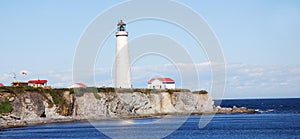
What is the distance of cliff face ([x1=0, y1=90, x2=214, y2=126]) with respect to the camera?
186ft

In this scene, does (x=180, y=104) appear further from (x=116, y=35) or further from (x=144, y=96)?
(x=116, y=35)

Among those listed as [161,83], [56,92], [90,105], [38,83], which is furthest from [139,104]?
[161,83]

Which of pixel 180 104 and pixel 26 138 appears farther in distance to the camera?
pixel 180 104

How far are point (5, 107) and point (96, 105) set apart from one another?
13.3 m

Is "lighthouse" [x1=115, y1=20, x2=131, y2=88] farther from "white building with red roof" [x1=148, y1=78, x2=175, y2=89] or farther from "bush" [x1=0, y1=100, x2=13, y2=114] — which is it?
"white building with red roof" [x1=148, y1=78, x2=175, y2=89]

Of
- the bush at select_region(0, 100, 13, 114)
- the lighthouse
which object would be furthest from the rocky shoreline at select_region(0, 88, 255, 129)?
the lighthouse

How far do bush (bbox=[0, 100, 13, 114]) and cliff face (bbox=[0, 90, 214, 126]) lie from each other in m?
0.41

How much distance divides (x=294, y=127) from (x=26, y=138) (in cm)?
2688

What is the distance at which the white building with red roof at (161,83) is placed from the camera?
284ft

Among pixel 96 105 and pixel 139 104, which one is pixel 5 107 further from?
pixel 139 104

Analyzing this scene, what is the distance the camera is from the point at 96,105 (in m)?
64.8

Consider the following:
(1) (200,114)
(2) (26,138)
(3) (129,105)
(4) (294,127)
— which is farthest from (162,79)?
(2) (26,138)

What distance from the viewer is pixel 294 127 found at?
52375 millimetres

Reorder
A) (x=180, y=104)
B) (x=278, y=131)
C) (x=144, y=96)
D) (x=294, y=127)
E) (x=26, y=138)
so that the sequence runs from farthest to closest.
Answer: (x=180, y=104), (x=144, y=96), (x=294, y=127), (x=278, y=131), (x=26, y=138)
